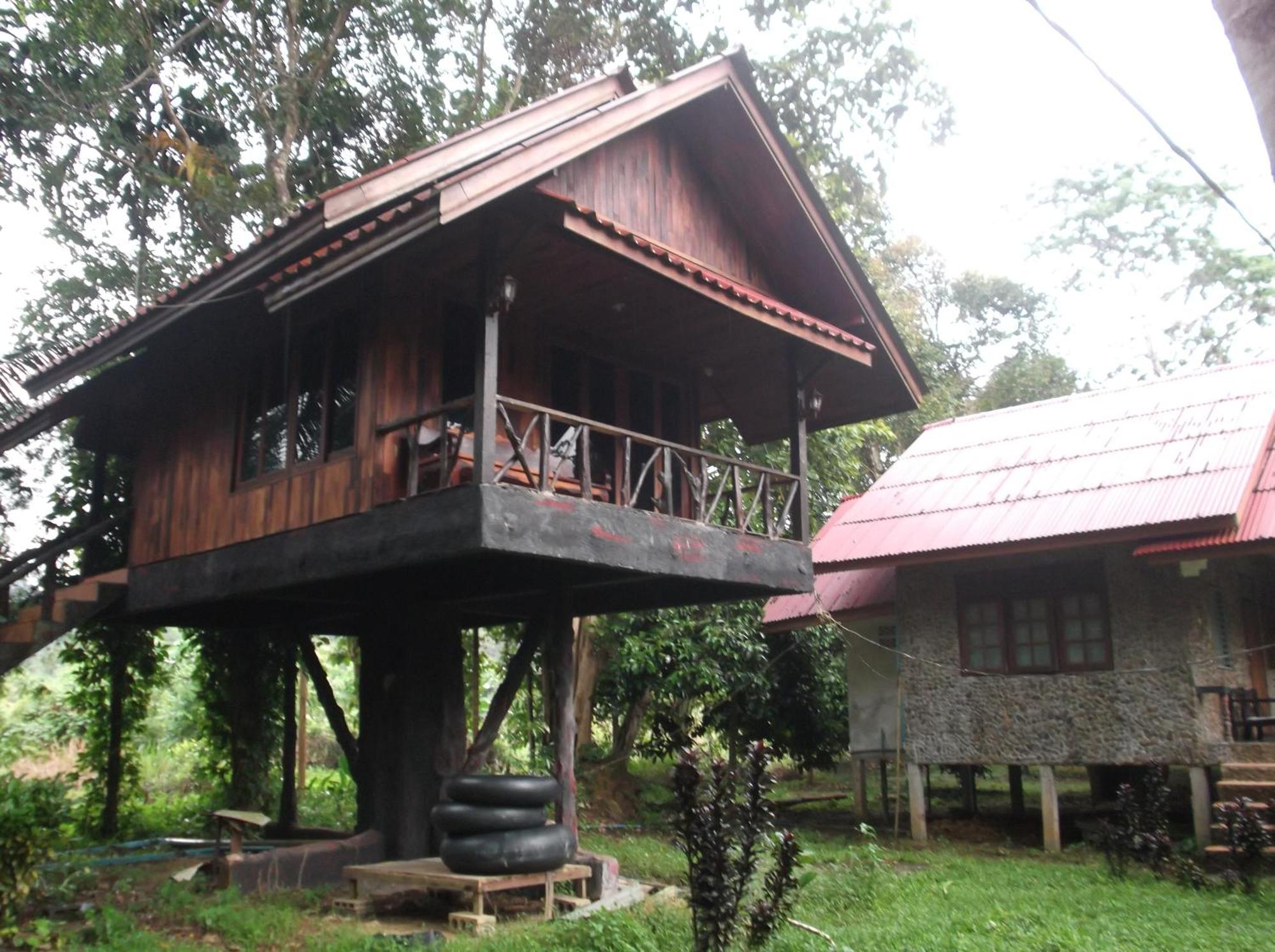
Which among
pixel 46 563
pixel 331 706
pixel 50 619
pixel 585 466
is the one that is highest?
pixel 585 466

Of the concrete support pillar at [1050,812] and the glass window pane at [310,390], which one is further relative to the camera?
the concrete support pillar at [1050,812]

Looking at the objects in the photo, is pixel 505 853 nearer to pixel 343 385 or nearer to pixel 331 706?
pixel 331 706

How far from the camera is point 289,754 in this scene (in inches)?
520

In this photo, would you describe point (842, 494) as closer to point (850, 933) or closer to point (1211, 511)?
point (1211, 511)

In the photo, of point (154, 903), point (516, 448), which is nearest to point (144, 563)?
point (154, 903)

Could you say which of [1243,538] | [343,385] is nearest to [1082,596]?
[1243,538]

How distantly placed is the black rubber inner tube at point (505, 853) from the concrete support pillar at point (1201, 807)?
704cm

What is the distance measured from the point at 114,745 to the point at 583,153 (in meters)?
10.0

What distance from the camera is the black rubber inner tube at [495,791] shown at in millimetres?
9453

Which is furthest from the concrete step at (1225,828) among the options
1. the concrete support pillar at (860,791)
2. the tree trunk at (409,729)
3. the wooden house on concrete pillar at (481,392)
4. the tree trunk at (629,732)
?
the tree trunk at (629,732)

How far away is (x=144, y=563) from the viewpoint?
11852 mm

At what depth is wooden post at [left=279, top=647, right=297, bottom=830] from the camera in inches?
522

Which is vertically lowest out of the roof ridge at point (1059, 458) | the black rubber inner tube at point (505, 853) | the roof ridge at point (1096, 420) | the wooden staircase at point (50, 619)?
the black rubber inner tube at point (505, 853)

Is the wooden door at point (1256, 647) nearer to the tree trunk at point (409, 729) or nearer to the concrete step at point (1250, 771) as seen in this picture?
the concrete step at point (1250, 771)
